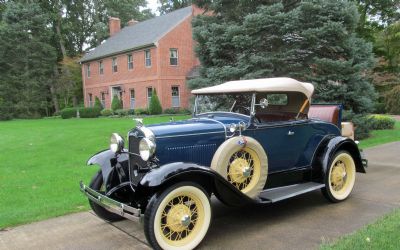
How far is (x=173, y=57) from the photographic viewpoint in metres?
29.5

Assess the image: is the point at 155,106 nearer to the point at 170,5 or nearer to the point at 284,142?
the point at 284,142

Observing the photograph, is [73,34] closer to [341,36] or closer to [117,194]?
[341,36]

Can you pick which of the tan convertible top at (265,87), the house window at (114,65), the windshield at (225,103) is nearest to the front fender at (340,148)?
the tan convertible top at (265,87)

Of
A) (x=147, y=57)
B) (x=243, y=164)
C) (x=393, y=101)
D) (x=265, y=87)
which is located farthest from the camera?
(x=147, y=57)

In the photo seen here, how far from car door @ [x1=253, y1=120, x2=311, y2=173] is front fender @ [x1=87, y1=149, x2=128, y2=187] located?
1820 mm

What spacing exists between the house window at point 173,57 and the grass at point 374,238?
25.8 metres

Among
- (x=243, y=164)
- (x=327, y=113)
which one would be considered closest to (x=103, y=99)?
(x=327, y=113)

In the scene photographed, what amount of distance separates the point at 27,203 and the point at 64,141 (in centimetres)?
814

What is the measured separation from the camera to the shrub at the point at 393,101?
1020 inches

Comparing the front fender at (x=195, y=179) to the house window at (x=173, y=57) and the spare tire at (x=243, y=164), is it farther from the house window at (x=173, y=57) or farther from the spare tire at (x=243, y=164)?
the house window at (x=173, y=57)

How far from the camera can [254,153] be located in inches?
195

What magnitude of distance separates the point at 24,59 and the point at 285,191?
35.5 metres

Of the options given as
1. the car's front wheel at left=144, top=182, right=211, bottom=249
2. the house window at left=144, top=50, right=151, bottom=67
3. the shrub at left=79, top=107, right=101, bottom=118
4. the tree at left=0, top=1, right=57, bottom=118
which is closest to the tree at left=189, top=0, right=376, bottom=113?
the car's front wheel at left=144, top=182, right=211, bottom=249

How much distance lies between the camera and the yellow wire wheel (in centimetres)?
594
